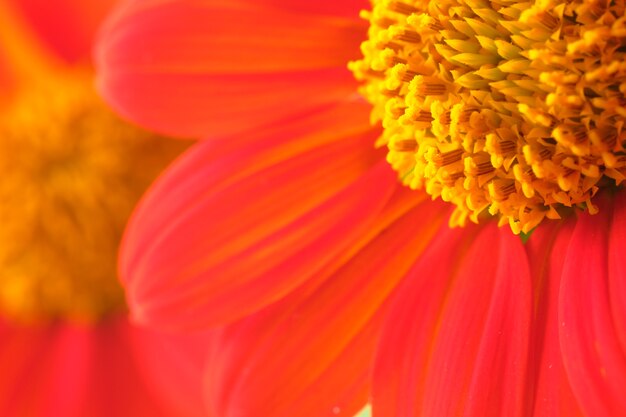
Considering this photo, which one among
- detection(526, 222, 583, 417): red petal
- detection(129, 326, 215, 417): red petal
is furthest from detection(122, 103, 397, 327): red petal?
detection(129, 326, 215, 417): red petal

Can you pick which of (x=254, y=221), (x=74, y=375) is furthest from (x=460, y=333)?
(x=74, y=375)

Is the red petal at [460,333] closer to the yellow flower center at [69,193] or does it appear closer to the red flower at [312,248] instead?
the red flower at [312,248]

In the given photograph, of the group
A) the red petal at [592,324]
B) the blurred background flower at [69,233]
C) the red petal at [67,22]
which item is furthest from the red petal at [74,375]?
the red petal at [592,324]

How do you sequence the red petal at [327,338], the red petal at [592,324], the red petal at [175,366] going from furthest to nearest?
the red petal at [175,366], the red petal at [327,338], the red petal at [592,324]

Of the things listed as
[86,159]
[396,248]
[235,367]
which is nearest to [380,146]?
[396,248]

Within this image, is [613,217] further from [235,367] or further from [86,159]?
[86,159]

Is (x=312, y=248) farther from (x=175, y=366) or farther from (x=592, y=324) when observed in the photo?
(x=175, y=366)
